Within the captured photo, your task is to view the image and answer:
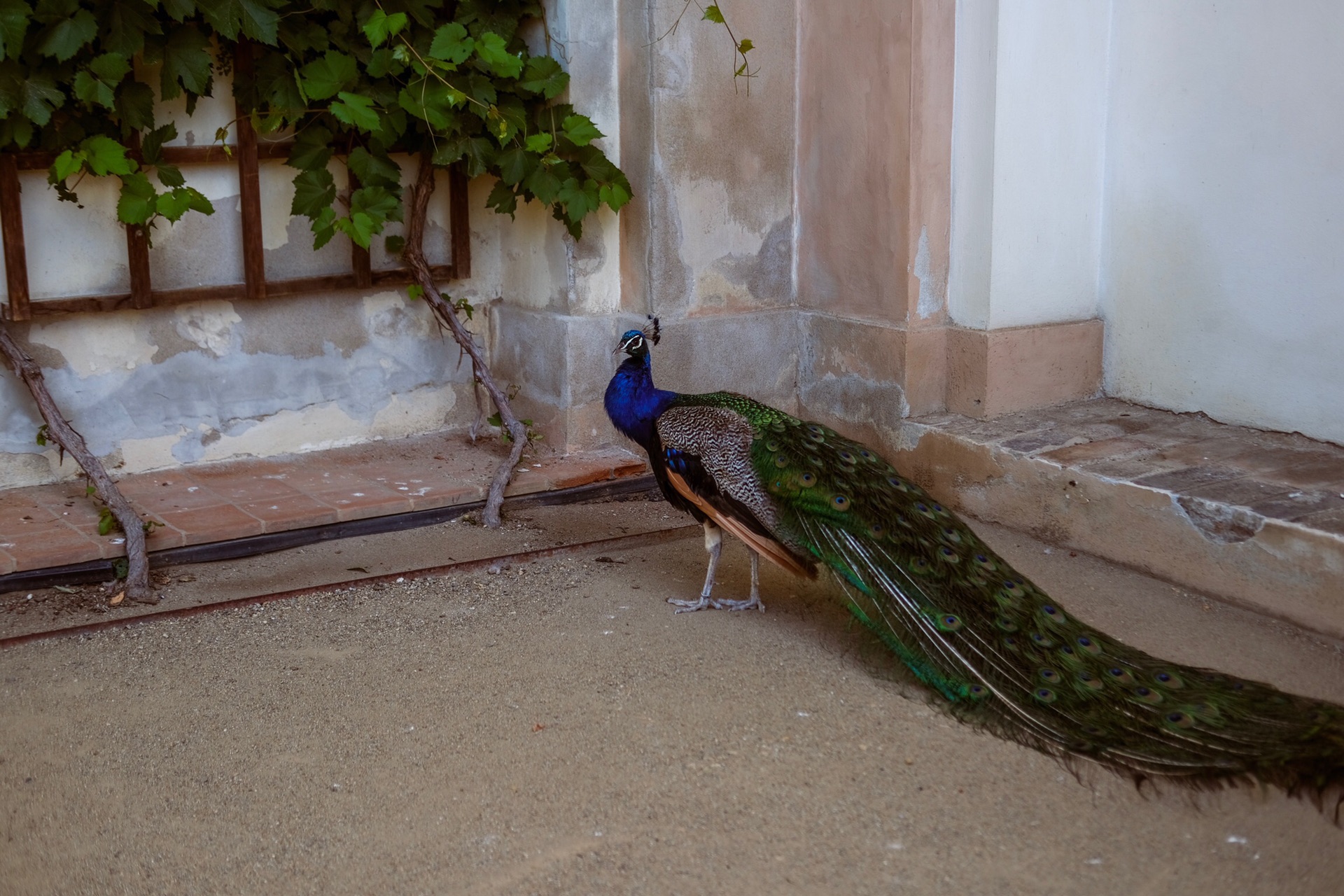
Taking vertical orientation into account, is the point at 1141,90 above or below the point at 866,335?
above

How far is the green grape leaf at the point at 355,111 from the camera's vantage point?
539cm

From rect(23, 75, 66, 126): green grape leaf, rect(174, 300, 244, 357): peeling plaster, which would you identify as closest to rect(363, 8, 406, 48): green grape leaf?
rect(23, 75, 66, 126): green grape leaf

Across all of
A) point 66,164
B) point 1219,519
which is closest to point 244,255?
point 66,164

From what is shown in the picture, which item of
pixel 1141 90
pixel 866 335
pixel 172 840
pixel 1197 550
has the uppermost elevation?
pixel 1141 90

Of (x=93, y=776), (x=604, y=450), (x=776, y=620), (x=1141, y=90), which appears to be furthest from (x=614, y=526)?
(x=1141, y=90)

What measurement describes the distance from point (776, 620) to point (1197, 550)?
1.50 metres

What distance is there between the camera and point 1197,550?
4.73 m

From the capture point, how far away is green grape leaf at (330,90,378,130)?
5.39 metres

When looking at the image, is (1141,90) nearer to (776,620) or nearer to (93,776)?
(776,620)

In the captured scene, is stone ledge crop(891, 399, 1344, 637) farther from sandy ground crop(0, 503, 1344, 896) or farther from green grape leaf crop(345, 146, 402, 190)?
green grape leaf crop(345, 146, 402, 190)

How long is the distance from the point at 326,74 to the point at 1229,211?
12.3 ft

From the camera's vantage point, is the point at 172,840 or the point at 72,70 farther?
the point at 72,70

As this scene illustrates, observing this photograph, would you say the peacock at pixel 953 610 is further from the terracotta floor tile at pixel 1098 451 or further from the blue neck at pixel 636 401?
the terracotta floor tile at pixel 1098 451

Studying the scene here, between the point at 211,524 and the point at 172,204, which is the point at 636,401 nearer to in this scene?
the point at 211,524
